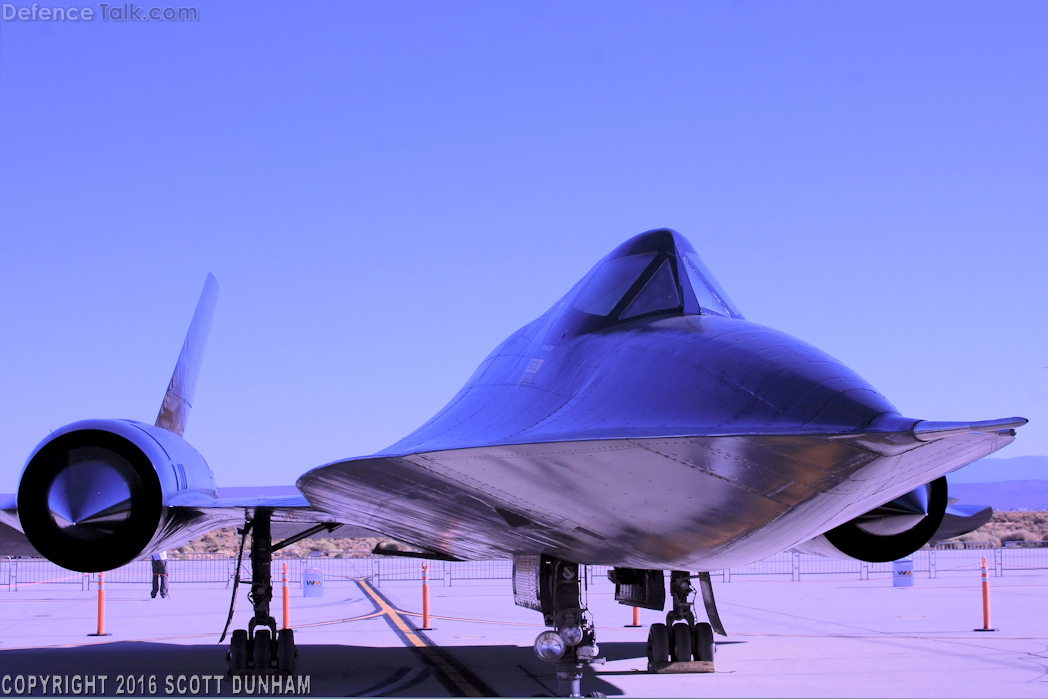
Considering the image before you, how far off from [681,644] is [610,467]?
576 cm

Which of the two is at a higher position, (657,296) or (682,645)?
(657,296)

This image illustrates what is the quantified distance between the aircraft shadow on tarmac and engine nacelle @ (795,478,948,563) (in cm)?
219

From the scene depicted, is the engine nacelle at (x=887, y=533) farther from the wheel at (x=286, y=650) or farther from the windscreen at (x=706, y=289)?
the wheel at (x=286, y=650)

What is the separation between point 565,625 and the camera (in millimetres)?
6223

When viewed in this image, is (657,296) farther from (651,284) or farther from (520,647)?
(520,647)

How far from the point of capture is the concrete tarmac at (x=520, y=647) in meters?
7.87

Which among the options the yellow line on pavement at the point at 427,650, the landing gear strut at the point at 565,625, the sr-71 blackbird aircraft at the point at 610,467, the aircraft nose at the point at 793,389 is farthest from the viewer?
the yellow line on pavement at the point at 427,650

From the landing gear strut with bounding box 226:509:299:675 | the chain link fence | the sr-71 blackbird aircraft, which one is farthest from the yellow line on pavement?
the chain link fence

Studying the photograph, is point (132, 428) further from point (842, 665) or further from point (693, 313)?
point (842, 665)

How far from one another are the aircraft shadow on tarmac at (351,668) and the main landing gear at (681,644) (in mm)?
468

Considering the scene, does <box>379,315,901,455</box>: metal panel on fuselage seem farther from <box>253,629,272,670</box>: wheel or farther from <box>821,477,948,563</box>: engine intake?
<box>253,629,272,670</box>: wheel

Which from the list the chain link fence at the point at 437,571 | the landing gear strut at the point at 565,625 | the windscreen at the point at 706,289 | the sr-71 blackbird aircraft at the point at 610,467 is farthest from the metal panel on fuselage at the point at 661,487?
the chain link fence at the point at 437,571

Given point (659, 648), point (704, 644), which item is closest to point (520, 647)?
point (659, 648)

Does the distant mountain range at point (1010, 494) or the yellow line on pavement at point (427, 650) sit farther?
the distant mountain range at point (1010, 494)
